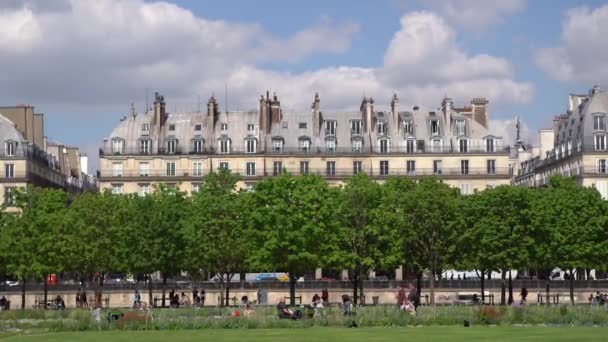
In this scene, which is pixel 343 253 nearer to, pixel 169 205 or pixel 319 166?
pixel 169 205

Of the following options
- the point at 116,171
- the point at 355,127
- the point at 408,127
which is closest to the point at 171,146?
the point at 116,171

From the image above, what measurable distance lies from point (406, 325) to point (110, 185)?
242 feet

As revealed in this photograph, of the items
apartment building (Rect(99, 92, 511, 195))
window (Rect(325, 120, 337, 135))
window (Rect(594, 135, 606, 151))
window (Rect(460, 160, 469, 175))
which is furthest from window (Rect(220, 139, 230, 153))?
window (Rect(594, 135, 606, 151))

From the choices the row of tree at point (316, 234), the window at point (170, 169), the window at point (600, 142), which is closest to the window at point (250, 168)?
the window at point (170, 169)

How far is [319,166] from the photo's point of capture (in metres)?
119

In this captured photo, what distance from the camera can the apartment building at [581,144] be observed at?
112 metres

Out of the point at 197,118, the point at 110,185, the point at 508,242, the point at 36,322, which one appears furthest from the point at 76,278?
the point at 36,322

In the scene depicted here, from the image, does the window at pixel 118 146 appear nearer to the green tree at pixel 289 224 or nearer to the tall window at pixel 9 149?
the tall window at pixel 9 149

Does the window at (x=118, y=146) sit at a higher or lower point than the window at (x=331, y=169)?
higher

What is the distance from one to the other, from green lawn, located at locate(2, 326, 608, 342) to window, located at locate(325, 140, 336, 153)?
73497 millimetres

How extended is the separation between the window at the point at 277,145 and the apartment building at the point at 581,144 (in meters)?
26.6

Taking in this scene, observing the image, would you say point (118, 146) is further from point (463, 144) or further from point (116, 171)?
point (463, 144)

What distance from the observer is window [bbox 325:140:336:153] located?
119562 mm

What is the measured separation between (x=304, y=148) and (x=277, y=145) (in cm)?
263
